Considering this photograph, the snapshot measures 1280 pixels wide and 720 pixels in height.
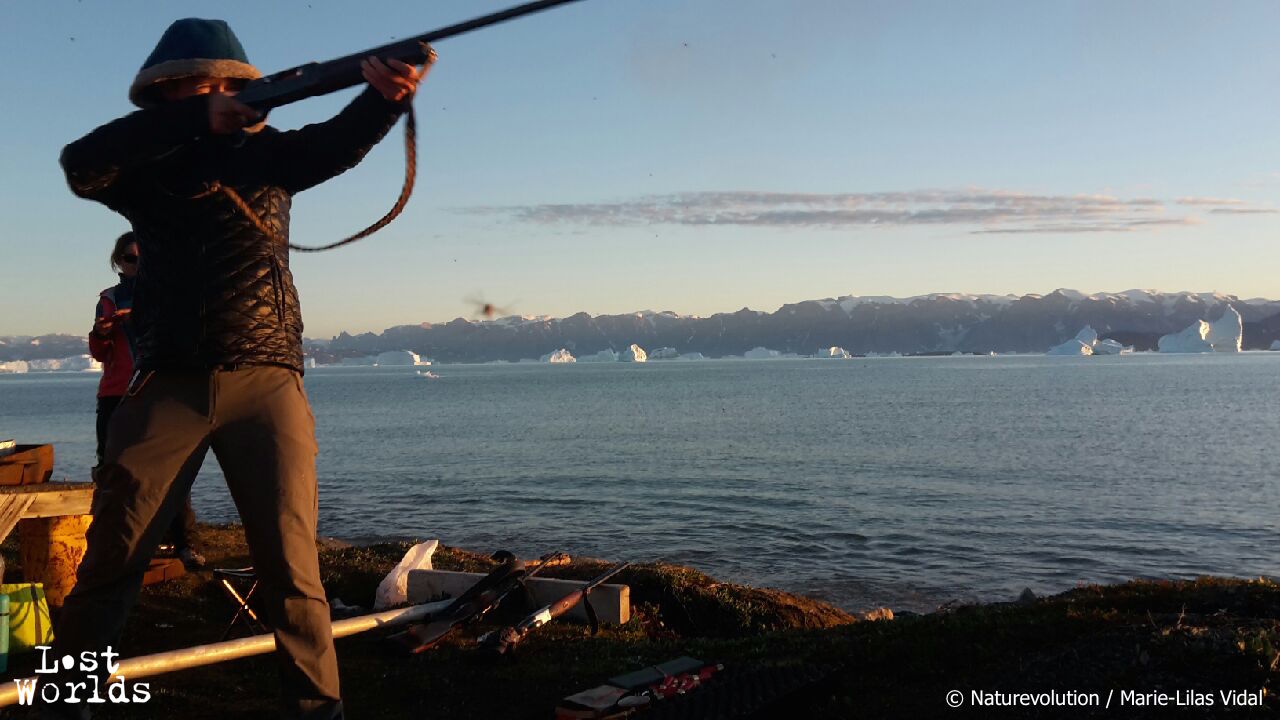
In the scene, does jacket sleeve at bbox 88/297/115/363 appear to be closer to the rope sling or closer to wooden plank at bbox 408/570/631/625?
wooden plank at bbox 408/570/631/625

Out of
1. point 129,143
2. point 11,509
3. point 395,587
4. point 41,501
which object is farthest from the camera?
point 395,587

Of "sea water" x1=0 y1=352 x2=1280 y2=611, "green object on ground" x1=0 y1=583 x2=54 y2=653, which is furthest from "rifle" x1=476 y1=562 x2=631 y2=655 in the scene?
"sea water" x1=0 y1=352 x2=1280 y2=611

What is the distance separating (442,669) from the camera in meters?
6.94

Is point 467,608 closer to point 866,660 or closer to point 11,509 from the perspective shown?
point 866,660

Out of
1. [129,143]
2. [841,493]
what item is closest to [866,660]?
[129,143]

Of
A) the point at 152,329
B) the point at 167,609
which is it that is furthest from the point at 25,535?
the point at 152,329

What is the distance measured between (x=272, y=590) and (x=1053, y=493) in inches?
1393

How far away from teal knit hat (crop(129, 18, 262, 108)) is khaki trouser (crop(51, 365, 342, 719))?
50.9 inches

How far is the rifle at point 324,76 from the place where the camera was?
384 centimetres

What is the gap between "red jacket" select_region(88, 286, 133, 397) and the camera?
8.67 metres

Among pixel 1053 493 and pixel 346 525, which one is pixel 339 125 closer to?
pixel 346 525

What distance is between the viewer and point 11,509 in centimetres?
717

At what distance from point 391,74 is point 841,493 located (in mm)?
31907

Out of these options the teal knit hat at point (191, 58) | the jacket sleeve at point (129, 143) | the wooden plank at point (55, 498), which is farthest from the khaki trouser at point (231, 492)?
the wooden plank at point (55, 498)
